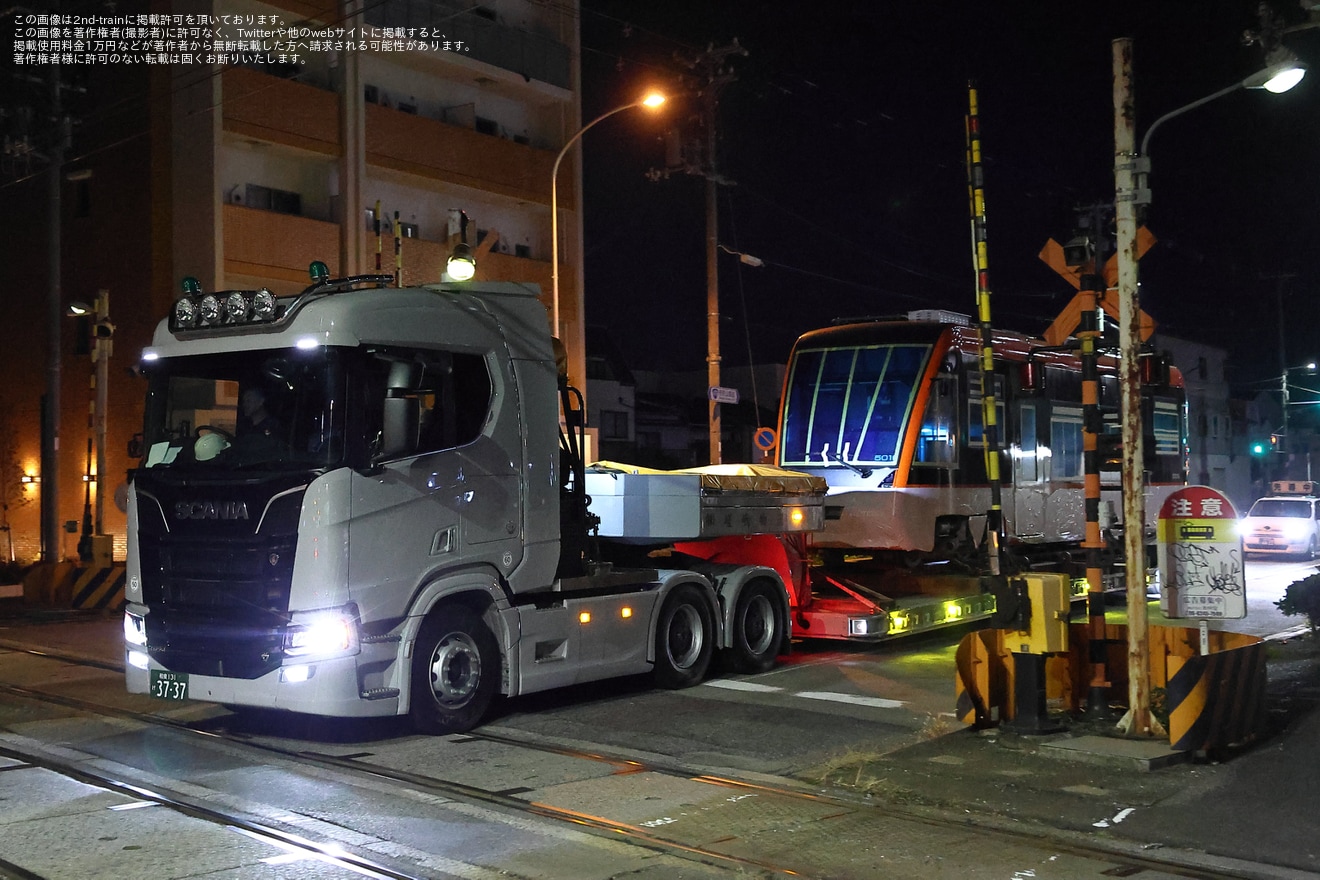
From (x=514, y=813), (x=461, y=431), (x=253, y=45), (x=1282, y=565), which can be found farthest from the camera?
(x=1282, y=565)

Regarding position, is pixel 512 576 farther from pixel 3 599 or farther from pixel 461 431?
pixel 3 599

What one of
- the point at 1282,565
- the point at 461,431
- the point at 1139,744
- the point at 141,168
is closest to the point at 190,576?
the point at 461,431

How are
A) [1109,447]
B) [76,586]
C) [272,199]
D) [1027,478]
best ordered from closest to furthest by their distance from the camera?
[1109,447] → [1027,478] → [76,586] → [272,199]

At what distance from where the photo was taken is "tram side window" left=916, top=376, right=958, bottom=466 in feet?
51.0

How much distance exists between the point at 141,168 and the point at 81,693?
18.4m

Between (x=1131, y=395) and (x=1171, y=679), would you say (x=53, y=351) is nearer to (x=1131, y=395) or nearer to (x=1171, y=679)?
(x=1131, y=395)

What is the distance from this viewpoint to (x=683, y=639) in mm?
12297

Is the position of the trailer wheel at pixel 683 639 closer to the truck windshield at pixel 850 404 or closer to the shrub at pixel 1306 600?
the truck windshield at pixel 850 404

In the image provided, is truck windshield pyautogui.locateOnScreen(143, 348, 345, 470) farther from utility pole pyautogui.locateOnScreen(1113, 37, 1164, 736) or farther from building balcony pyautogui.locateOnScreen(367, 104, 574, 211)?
building balcony pyautogui.locateOnScreen(367, 104, 574, 211)

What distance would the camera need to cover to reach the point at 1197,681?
27.5 feet

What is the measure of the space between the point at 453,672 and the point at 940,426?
807 cm

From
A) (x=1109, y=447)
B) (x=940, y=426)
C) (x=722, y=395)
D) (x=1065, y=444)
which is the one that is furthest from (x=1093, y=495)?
(x=722, y=395)

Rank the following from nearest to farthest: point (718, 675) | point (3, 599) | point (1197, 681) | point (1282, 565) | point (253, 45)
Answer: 1. point (1197, 681)
2. point (718, 675)
3. point (3, 599)
4. point (253, 45)
5. point (1282, 565)

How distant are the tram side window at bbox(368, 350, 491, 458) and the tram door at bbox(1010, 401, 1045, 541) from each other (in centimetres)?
951
